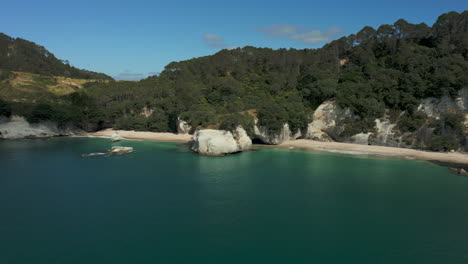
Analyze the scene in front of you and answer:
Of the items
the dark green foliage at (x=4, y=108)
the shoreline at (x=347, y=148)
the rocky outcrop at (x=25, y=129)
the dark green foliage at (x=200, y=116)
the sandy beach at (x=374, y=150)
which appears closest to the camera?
the sandy beach at (x=374, y=150)

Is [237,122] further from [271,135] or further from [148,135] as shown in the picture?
[148,135]

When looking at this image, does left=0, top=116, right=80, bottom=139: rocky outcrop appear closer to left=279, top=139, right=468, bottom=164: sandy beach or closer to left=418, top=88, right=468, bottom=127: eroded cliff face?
left=279, top=139, right=468, bottom=164: sandy beach

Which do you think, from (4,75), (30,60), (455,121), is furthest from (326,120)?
(30,60)

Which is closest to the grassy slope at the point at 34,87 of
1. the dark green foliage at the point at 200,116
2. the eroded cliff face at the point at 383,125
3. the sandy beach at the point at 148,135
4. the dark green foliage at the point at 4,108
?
the dark green foliage at the point at 4,108

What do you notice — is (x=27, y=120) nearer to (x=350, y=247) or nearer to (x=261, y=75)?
(x=261, y=75)

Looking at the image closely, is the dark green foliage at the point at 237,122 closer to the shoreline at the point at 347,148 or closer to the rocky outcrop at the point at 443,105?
the shoreline at the point at 347,148

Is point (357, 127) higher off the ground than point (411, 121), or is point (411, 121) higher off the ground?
point (411, 121)
